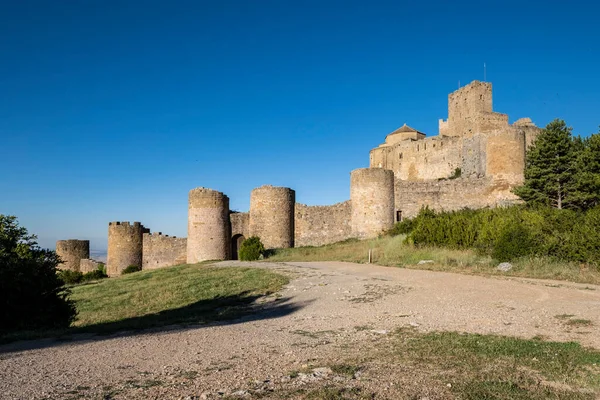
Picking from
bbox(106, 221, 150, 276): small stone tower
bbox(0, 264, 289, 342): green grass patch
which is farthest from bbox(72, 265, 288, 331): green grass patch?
bbox(106, 221, 150, 276): small stone tower

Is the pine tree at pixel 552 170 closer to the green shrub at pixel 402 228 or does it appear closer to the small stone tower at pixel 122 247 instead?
the green shrub at pixel 402 228

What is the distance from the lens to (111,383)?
4.76 m

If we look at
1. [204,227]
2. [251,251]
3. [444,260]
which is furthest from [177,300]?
[204,227]

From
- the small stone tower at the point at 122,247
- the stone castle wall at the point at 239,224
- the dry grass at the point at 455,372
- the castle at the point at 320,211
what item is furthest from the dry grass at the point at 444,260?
the small stone tower at the point at 122,247

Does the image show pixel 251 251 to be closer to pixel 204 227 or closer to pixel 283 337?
pixel 204 227

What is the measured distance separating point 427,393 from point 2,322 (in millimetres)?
8344

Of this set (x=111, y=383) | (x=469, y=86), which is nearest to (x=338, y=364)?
(x=111, y=383)

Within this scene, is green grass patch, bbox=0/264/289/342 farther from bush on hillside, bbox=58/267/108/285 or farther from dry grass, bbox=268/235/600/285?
bush on hillside, bbox=58/267/108/285

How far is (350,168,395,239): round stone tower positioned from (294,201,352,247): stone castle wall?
150 cm

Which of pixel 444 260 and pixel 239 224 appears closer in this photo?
pixel 444 260

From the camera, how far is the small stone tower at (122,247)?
34000 mm

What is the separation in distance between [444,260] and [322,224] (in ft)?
47.5

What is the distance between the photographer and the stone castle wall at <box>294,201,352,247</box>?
30719 millimetres

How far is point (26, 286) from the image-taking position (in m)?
9.53
